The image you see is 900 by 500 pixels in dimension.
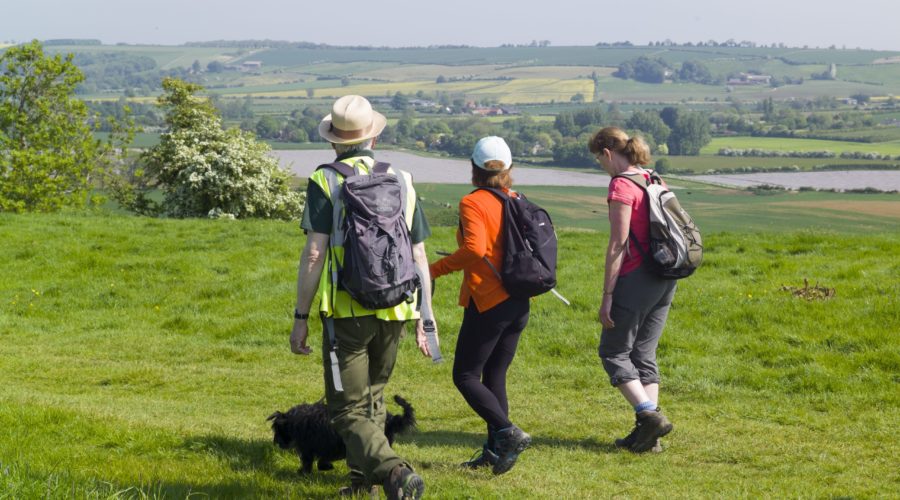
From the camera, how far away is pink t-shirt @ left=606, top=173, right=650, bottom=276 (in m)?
7.77

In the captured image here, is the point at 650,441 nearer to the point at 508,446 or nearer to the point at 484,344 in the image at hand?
the point at 508,446

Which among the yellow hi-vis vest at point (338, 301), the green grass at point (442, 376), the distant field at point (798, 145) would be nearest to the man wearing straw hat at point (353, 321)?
the yellow hi-vis vest at point (338, 301)

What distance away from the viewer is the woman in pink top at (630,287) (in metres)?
7.82

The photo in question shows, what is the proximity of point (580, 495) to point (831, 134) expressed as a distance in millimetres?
100114

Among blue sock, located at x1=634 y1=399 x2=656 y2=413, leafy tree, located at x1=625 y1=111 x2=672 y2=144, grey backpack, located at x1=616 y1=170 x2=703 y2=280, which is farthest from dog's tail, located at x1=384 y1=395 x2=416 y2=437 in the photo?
leafy tree, located at x1=625 y1=111 x2=672 y2=144

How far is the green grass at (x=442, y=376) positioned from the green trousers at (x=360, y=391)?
2.38 ft

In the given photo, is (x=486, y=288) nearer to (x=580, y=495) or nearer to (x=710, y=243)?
(x=580, y=495)

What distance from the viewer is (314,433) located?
6.91 meters

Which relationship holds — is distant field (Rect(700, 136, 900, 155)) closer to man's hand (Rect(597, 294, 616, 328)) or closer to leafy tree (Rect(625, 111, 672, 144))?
leafy tree (Rect(625, 111, 672, 144))

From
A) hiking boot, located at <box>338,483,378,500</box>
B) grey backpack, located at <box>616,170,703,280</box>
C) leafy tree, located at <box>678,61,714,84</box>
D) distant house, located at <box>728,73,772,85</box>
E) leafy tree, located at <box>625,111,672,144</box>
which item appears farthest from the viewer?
leafy tree, located at <box>678,61,714,84</box>

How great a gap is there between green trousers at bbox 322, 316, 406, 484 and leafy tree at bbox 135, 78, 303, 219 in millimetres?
23284

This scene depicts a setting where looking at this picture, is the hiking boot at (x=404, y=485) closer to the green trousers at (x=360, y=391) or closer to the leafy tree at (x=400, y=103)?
the green trousers at (x=360, y=391)

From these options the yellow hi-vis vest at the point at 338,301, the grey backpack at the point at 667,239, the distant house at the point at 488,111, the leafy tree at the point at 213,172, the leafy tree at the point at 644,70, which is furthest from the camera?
the leafy tree at the point at 644,70

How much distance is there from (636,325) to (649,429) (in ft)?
2.94
